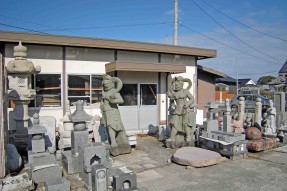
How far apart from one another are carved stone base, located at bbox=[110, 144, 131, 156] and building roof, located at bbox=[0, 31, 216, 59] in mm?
4168

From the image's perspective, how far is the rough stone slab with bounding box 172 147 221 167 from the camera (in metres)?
5.83

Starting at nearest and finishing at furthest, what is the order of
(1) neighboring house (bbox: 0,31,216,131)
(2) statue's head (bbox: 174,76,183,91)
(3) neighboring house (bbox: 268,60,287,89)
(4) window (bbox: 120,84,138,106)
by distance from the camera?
(2) statue's head (bbox: 174,76,183,91), (1) neighboring house (bbox: 0,31,216,131), (4) window (bbox: 120,84,138,106), (3) neighboring house (bbox: 268,60,287,89)

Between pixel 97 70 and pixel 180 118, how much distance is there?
13.1 ft

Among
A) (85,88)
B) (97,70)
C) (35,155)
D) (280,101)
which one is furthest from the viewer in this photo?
(280,101)

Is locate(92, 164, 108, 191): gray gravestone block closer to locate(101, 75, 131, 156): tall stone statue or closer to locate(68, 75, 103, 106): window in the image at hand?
locate(101, 75, 131, 156): tall stone statue

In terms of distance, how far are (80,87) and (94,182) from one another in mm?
5694

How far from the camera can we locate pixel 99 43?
9125mm

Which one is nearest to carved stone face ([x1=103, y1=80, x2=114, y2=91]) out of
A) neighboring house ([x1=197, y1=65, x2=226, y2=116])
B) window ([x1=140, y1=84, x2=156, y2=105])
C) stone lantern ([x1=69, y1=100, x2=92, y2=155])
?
stone lantern ([x1=69, y1=100, x2=92, y2=155])

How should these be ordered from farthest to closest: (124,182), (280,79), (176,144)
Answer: (280,79) → (176,144) → (124,182)

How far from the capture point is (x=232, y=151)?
648 centimetres

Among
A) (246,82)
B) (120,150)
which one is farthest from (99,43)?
(246,82)

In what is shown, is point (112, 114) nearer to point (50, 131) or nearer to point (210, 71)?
point (50, 131)

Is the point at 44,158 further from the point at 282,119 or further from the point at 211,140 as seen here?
the point at 282,119

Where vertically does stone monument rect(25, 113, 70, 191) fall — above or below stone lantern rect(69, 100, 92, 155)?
below
